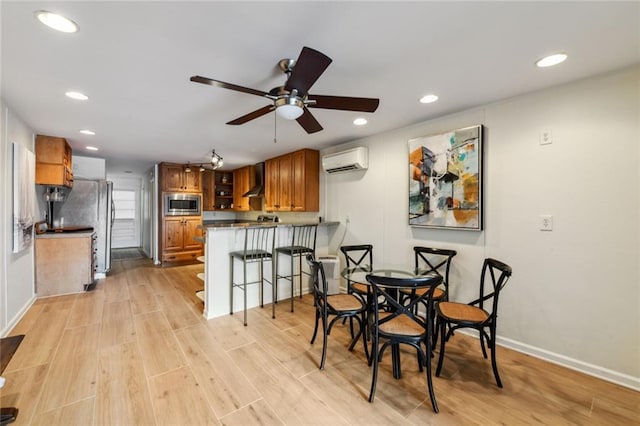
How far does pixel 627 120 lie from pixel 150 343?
439 centimetres

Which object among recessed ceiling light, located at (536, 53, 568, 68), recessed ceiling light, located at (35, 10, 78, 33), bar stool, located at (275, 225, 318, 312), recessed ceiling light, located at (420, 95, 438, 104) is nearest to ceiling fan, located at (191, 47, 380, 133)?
recessed ceiling light, located at (35, 10, 78, 33)

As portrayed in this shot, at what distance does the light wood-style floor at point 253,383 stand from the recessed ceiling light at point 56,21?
232cm

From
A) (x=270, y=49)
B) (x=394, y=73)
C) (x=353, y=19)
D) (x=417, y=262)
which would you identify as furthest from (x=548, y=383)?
(x=270, y=49)

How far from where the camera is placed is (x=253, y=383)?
1.97m

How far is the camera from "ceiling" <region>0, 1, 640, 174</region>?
54.7 inches

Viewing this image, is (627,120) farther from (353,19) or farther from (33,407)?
(33,407)

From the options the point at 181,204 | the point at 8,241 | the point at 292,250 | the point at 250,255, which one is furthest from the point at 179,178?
the point at 292,250

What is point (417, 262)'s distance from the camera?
121 inches

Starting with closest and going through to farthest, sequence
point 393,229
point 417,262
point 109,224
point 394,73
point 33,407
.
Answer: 1. point 33,407
2. point 394,73
3. point 417,262
4. point 393,229
5. point 109,224

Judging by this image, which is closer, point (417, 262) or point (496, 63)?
point (496, 63)

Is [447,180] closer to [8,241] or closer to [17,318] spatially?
[8,241]

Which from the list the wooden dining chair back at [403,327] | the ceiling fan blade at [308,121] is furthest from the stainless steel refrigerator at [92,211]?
the wooden dining chair back at [403,327]

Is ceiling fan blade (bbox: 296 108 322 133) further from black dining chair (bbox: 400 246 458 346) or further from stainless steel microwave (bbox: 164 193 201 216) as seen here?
stainless steel microwave (bbox: 164 193 201 216)

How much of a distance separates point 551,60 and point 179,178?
6.48 meters
